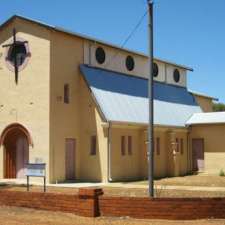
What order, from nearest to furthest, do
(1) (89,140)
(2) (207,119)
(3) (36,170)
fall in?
(3) (36,170) < (1) (89,140) < (2) (207,119)

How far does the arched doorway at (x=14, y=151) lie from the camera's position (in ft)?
93.7

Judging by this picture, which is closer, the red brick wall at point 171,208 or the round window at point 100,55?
the red brick wall at point 171,208

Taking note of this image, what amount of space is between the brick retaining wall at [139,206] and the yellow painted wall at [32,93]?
12679 mm

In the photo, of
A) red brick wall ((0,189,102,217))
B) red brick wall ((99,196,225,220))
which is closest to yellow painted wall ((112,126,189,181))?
red brick wall ((0,189,102,217))

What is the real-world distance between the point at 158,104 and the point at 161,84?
3806 millimetres

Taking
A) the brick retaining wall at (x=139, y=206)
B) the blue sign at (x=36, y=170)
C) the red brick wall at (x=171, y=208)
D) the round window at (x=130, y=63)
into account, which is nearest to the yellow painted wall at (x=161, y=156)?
the round window at (x=130, y=63)

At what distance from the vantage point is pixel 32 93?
90.7ft

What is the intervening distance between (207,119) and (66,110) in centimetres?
1198

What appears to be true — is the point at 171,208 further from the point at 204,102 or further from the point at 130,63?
the point at 204,102

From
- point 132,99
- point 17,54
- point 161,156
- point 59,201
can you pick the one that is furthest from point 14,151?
point 59,201

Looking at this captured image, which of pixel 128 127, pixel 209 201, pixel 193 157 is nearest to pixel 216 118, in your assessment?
pixel 193 157

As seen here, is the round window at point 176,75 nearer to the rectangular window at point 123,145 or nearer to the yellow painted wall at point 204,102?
the yellow painted wall at point 204,102

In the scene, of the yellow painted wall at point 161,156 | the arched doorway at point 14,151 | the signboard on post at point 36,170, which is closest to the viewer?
the signboard on post at point 36,170

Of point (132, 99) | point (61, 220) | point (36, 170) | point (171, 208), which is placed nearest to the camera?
point (171, 208)
